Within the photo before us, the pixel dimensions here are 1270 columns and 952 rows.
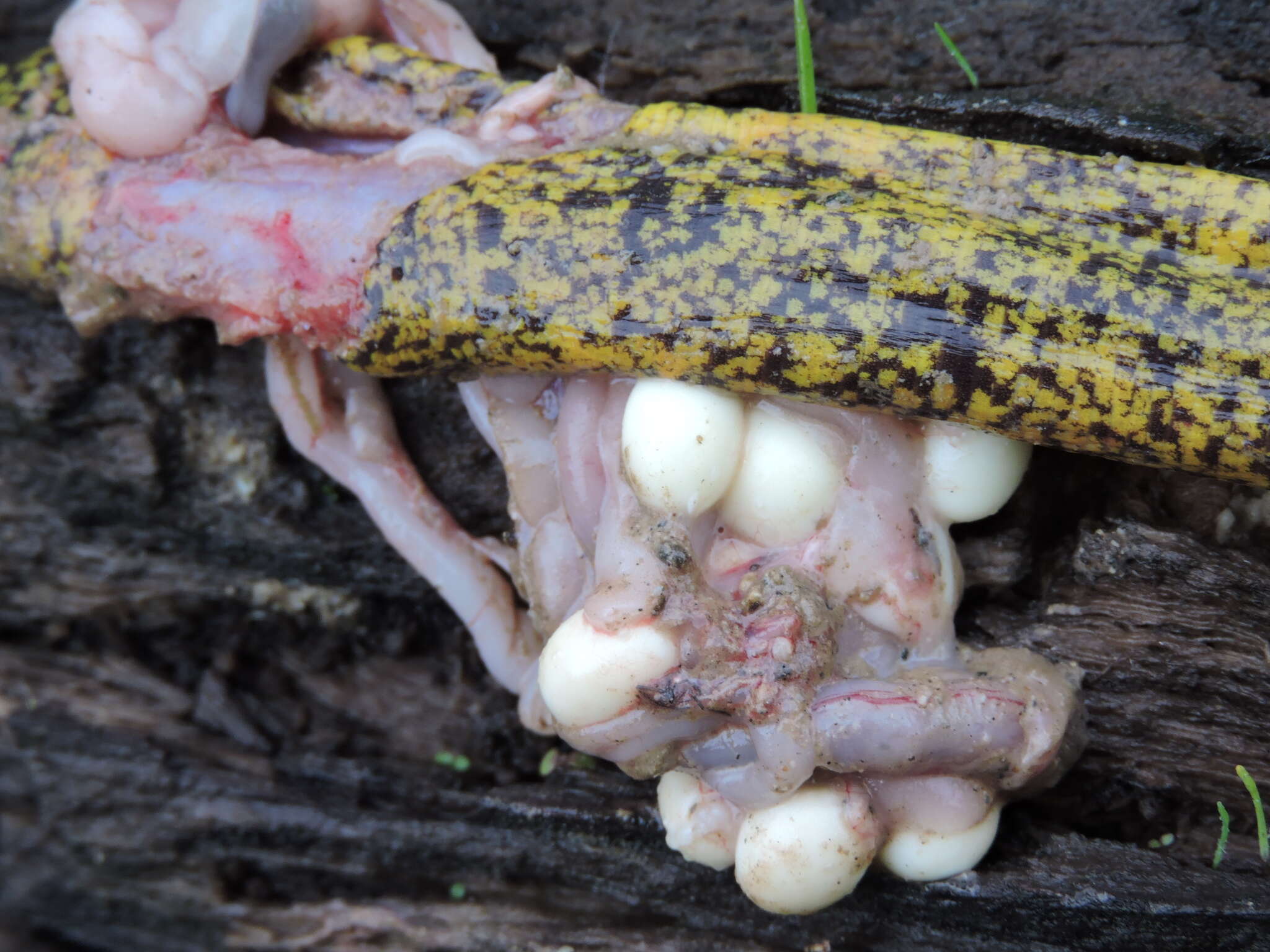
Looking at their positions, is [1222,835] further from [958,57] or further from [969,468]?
[958,57]

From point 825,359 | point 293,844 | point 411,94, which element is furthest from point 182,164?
point 293,844

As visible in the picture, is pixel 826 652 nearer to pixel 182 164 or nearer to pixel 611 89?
pixel 611 89

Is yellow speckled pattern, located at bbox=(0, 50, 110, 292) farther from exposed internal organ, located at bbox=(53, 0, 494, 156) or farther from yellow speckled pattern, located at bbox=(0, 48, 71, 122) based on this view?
exposed internal organ, located at bbox=(53, 0, 494, 156)

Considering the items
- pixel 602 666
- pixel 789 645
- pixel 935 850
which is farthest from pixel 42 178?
pixel 935 850

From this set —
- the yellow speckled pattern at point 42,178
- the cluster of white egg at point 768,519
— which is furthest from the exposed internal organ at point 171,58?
the cluster of white egg at point 768,519

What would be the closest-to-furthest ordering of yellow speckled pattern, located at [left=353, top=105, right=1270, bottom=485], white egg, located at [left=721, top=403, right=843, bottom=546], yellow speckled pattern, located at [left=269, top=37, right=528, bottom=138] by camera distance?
yellow speckled pattern, located at [left=353, top=105, right=1270, bottom=485], white egg, located at [left=721, top=403, right=843, bottom=546], yellow speckled pattern, located at [left=269, top=37, right=528, bottom=138]

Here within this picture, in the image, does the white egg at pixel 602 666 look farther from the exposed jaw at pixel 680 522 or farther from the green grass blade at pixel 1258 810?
the green grass blade at pixel 1258 810

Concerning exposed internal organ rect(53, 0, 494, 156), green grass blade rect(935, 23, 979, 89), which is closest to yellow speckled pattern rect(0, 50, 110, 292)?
exposed internal organ rect(53, 0, 494, 156)
